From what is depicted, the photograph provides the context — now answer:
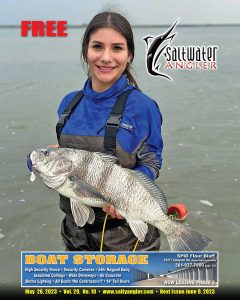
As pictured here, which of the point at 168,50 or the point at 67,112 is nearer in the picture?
the point at 67,112

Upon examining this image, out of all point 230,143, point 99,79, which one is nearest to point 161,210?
point 99,79

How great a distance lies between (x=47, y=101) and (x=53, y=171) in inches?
380

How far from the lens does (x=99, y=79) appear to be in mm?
3535

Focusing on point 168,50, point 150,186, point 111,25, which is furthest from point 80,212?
point 168,50

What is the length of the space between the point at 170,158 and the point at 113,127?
4917 mm

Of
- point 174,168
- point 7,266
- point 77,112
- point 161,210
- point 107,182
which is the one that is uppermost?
point 77,112

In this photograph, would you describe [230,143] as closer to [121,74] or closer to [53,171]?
[121,74]

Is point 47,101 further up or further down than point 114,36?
further down

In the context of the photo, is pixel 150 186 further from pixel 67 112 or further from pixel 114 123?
pixel 67 112

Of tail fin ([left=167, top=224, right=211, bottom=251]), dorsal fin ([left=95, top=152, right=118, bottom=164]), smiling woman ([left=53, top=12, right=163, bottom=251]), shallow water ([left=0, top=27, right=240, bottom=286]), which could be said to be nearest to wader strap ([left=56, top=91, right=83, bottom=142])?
smiling woman ([left=53, top=12, right=163, bottom=251])

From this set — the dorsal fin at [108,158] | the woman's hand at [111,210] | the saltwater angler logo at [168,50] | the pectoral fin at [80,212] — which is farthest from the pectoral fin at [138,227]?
the saltwater angler logo at [168,50]

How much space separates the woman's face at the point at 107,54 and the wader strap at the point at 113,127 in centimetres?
28

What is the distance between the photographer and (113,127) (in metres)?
3.34
